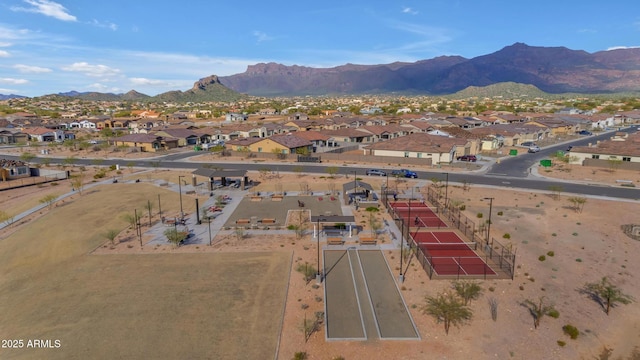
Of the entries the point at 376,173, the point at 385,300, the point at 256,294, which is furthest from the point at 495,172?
the point at 256,294

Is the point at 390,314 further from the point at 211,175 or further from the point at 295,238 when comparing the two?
the point at 211,175

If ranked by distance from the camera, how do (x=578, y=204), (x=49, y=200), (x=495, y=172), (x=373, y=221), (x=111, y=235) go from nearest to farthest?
(x=111, y=235) < (x=373, y=221) < (x=49, y=200) < (x=578, y=204) < (x=495, y=172)

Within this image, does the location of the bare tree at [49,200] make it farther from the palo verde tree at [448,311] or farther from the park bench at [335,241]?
the palo verde tree at [448,311]

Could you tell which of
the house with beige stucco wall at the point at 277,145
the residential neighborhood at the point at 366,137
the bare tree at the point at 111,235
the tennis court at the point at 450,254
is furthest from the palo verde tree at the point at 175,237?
the house with beige stucco wall at the point at 277,145

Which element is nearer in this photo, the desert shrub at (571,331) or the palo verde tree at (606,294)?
the desert shrub at (571,331)

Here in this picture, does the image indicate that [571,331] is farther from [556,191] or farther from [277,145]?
[277,145]

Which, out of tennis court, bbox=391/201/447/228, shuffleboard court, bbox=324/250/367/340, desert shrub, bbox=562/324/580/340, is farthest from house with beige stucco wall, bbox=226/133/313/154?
desert shrub, bbox=562/324/580/340

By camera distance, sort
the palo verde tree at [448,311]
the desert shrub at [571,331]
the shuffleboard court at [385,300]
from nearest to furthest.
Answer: the desert shrub at [571,331]
the shuffleboard court at [385,300]
the palo verde tree at [448,311]
